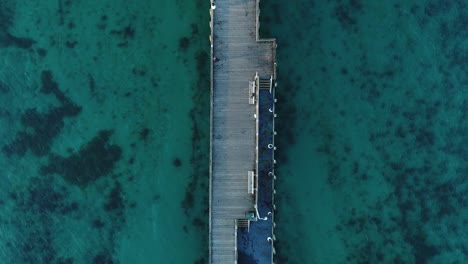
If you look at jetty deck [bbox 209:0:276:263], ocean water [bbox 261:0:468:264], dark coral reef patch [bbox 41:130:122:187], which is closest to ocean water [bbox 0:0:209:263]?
dark coral reef patch [bbox 41:130:122:187]

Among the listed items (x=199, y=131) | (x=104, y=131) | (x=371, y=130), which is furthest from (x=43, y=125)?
(x=371, y=130)

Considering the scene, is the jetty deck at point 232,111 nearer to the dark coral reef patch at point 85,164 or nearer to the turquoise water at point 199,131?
the turquoise water at point 199,131

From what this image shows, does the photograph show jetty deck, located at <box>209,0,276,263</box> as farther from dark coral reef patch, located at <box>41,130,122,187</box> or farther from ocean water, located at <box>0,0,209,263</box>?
dark coral reef patch, located at <box>41,130,122,187</box>

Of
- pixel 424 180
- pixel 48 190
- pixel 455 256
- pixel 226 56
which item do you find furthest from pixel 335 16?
pixel 48 190

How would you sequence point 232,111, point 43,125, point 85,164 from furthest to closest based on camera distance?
point 43,125, point 85,164, point 232,111

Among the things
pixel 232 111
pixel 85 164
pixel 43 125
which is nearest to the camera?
pixel 232 111

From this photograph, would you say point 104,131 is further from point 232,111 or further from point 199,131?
point 232,111
